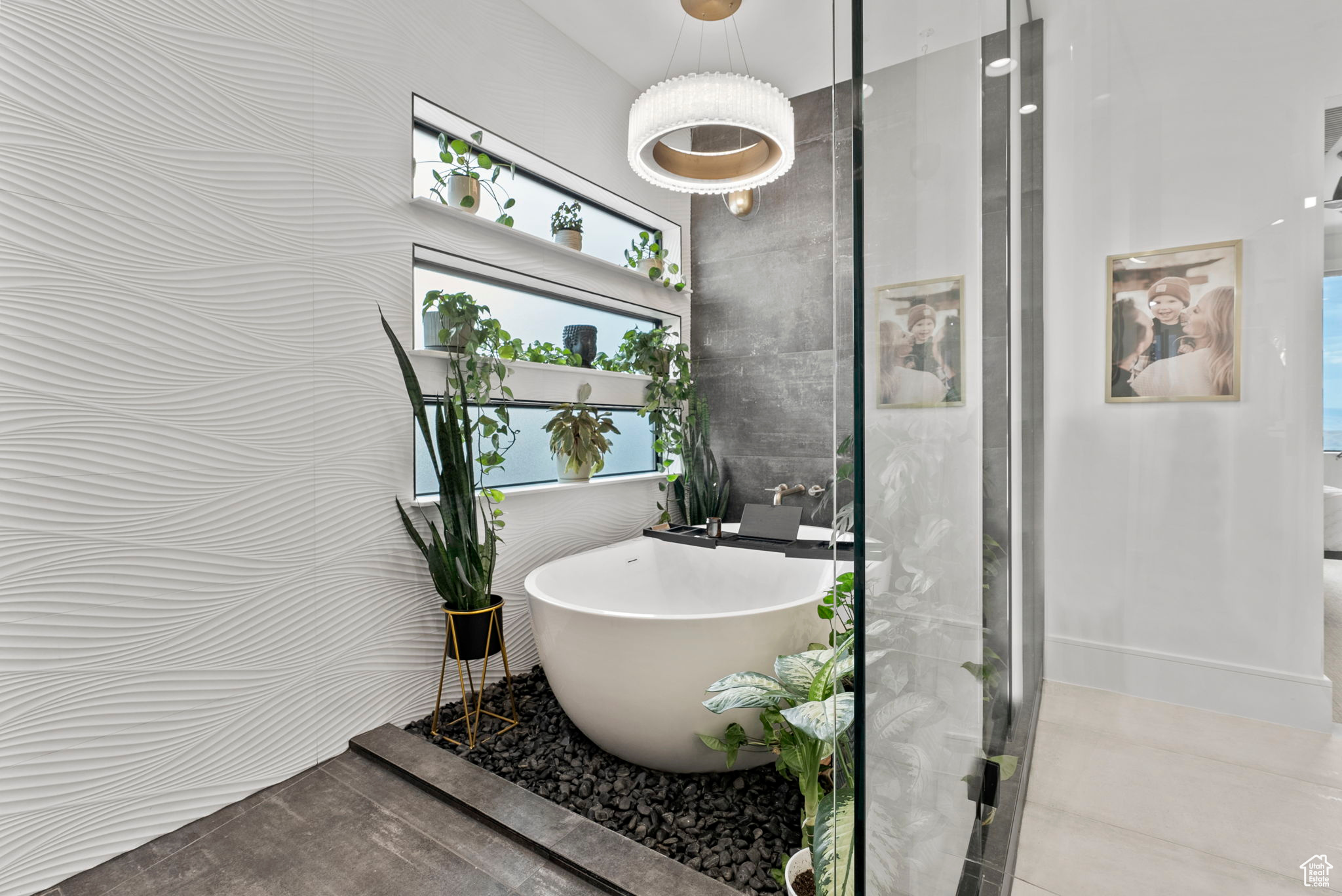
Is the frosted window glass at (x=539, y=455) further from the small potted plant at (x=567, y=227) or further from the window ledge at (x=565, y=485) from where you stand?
the small potted plant at (x=567, y=227)

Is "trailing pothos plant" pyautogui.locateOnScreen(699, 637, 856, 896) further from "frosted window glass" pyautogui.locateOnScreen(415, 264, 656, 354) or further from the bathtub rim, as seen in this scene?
"frosted window glass" pyautogui.locateOnScreen(415, 264, 656, 354)

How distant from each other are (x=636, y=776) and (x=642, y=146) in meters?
2.24

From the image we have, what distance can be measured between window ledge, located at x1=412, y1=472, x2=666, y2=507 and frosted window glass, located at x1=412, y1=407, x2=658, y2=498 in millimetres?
45

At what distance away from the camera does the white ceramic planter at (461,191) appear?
2.24 metres

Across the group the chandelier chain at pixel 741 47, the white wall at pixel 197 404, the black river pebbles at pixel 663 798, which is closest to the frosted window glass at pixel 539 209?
the white wall at pixel 197 404

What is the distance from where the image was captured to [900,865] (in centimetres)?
61

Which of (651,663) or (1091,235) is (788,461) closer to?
(651,663)

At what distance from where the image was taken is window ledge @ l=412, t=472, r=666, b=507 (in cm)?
214

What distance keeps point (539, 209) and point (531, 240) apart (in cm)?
41

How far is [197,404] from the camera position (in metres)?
1.61

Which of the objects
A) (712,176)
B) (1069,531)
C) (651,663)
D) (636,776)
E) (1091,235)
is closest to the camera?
(1091,235)

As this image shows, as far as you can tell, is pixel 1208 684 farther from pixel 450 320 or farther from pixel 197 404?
pixel 197 404

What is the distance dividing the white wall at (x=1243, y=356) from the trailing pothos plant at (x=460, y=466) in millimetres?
1722

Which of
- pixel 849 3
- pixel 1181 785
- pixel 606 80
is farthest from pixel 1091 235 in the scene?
pixel 606 80
